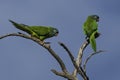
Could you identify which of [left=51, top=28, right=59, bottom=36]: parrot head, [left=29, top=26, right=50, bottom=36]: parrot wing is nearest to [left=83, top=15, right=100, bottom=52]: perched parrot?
[left=51, top=28, right=59, bottom=36]: parrot head

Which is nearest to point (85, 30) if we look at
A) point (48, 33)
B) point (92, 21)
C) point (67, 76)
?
point (92, 21)

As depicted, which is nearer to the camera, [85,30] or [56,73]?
[56,73]

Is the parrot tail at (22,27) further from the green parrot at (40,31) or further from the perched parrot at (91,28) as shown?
the perched parrot at (91,28)

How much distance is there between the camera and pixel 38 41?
8312 millimetres

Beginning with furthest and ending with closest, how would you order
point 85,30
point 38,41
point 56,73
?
point 85,30, point 38,41, point 56,73

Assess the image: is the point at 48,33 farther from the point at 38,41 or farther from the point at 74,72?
the point at 74,72

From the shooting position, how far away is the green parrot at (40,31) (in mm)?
8156

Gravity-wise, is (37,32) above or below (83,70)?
above

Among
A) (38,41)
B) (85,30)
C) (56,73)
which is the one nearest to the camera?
(56,73)

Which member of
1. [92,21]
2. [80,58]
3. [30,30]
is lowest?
[80,58]

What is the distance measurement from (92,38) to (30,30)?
1.46 metres

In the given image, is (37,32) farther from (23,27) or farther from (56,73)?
(56,73)

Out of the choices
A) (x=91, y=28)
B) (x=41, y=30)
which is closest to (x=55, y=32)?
(x=41, y=30)

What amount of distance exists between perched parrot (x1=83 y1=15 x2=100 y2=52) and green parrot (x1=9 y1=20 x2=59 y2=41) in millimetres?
747
